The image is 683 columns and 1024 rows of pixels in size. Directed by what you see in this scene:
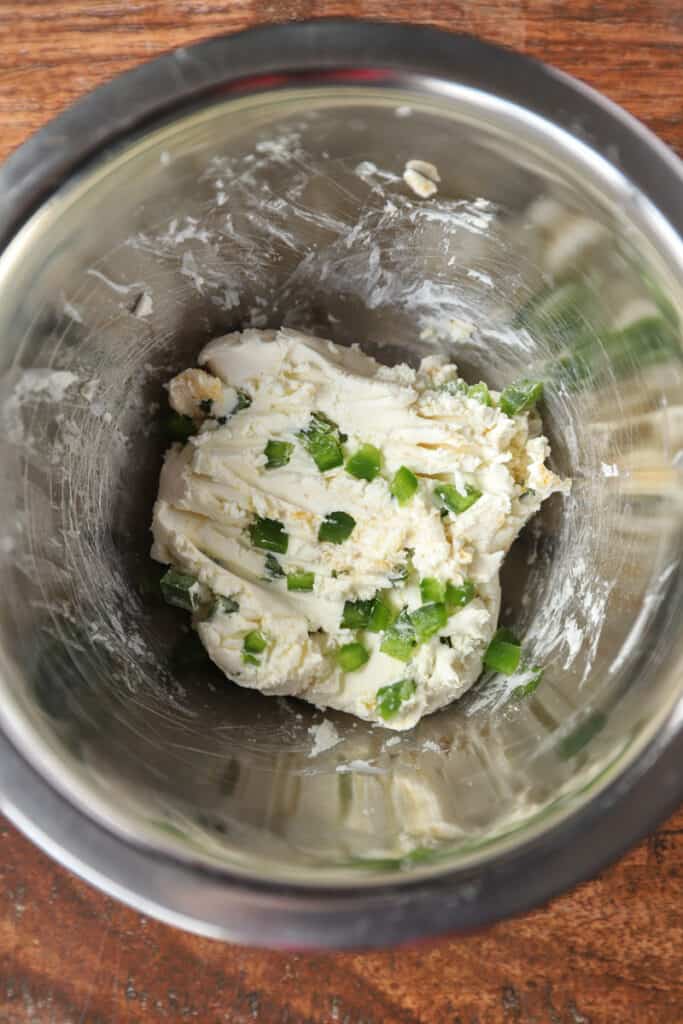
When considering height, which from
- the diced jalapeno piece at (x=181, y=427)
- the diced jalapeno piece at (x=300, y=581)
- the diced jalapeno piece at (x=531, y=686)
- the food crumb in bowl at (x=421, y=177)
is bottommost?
the diced jalapeno piece at (x=531, y=686)

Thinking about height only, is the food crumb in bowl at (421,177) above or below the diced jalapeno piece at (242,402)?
above

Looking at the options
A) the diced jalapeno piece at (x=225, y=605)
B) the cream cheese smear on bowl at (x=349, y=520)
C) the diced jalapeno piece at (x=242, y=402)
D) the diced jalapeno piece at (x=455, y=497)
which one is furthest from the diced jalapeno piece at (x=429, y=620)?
the diced jalapeno piece at (x=242, y=402)

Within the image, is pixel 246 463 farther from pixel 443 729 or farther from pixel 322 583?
pixel 443 729

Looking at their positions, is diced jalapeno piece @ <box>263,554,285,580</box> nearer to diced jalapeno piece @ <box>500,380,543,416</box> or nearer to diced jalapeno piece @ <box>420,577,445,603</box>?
diced jalapeno piece @ <box>420,577,445,603</box>

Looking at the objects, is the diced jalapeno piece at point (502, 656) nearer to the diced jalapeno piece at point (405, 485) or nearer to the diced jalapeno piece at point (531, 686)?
the diced jalapeno piece at point (531, 686)

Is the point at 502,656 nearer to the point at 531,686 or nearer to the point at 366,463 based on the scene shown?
the point at 531,686

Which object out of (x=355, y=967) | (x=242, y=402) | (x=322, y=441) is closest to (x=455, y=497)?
(x=322, y=441)

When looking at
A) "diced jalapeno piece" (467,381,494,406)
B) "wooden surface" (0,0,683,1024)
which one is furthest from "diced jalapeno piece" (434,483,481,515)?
"wooden surface" (0,0,683,1024)
